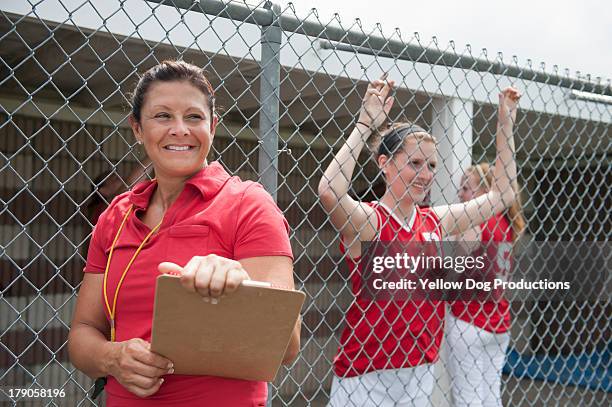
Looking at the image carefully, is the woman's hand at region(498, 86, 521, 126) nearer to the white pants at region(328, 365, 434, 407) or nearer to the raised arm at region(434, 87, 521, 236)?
the raised arm at region(434, 87, 521, 236)

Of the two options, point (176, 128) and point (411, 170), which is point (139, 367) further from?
point (411, 170)

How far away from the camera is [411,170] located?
9.58ft

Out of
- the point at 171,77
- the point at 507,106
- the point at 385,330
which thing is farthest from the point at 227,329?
the point at 507,106

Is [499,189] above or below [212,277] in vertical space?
above

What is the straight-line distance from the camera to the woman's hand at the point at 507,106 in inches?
122

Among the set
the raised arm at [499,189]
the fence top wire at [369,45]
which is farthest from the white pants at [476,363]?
the fence top wire at [369,45]

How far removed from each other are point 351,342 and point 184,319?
1557 millimetres

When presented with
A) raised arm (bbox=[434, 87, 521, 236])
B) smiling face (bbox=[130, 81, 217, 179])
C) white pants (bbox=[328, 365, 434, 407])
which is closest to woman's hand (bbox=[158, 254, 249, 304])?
smiling face (bbox=[130, 81, 217, 179])

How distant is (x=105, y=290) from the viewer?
1.65 meters

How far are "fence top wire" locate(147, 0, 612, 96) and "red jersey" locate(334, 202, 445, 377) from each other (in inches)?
24.9

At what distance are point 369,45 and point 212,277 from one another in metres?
1.58

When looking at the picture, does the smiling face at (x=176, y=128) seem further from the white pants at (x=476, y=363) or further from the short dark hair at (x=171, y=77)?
the white pants at (x=476, y=363)

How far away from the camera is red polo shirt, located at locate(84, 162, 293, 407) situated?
60.6 inches

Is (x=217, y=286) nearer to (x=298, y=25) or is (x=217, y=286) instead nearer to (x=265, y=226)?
(x=265, y=226)
